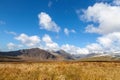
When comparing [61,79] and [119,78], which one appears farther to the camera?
[119,78]

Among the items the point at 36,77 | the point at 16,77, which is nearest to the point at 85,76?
the point at 36,77

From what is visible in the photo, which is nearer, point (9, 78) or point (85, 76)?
point (9, 78)

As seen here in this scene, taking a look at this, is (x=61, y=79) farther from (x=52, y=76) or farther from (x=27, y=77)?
(x=27, y=77)

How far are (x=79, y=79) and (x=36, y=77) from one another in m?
2.27

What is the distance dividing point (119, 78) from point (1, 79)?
6.50m

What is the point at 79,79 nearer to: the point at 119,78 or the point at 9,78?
the point at 119,78

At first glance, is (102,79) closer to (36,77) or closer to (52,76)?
(52,76)

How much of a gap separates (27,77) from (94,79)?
138 inches

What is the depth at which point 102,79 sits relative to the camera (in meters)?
10.9

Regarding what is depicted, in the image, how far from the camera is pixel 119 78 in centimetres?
1155

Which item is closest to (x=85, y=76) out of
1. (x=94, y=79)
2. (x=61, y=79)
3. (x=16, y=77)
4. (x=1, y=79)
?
(x=94, y=79)

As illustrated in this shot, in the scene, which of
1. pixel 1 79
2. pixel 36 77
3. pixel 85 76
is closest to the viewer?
pixel 1 79

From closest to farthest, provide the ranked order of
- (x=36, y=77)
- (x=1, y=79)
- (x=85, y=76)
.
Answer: (x=1, y=79)
(x=36, y=77)
(x=85, y=76)

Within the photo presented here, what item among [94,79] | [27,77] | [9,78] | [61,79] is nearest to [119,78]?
[94,79]
